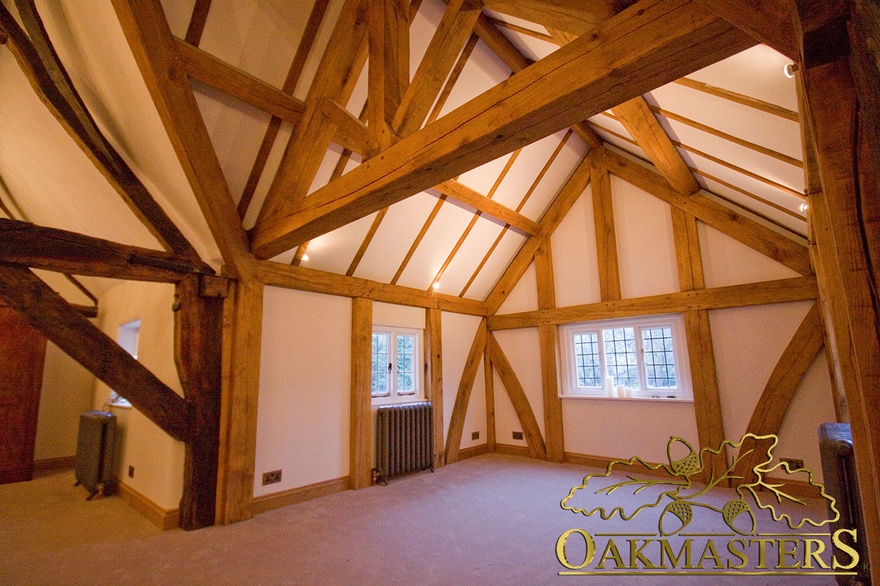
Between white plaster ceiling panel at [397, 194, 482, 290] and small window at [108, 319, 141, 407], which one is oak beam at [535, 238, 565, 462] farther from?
small window at [108, 319, 141, 407]

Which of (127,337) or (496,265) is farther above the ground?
(496,265)

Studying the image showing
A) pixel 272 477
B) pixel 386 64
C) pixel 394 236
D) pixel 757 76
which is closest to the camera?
pixel 757 76

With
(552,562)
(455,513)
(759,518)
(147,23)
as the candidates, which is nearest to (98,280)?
(147,23)

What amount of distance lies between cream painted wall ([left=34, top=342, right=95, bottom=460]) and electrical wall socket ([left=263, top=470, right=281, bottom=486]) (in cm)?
414

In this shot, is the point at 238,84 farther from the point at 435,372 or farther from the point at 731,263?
the point at 731,263

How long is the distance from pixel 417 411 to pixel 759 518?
133 inches

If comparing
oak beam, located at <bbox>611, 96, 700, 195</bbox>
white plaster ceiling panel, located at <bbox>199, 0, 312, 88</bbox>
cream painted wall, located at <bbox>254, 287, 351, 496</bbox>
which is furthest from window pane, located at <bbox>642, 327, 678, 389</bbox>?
white plaster ceiling panel, located at <bbox>199, 0, 312, 88</bbox>

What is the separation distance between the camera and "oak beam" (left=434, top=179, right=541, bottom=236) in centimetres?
477

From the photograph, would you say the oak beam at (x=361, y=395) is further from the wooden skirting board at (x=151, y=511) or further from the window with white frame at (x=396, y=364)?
the wooden skirting board at (x=151, y=511)

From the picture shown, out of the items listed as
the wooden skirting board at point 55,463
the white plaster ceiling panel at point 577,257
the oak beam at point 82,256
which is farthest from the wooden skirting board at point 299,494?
the wooden skirting board at point 55,463

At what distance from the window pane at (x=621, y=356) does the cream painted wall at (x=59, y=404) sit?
7.38 metres

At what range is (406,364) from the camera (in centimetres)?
560

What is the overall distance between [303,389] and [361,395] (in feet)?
2.21

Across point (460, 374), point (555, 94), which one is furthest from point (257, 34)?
point (460, 374)
